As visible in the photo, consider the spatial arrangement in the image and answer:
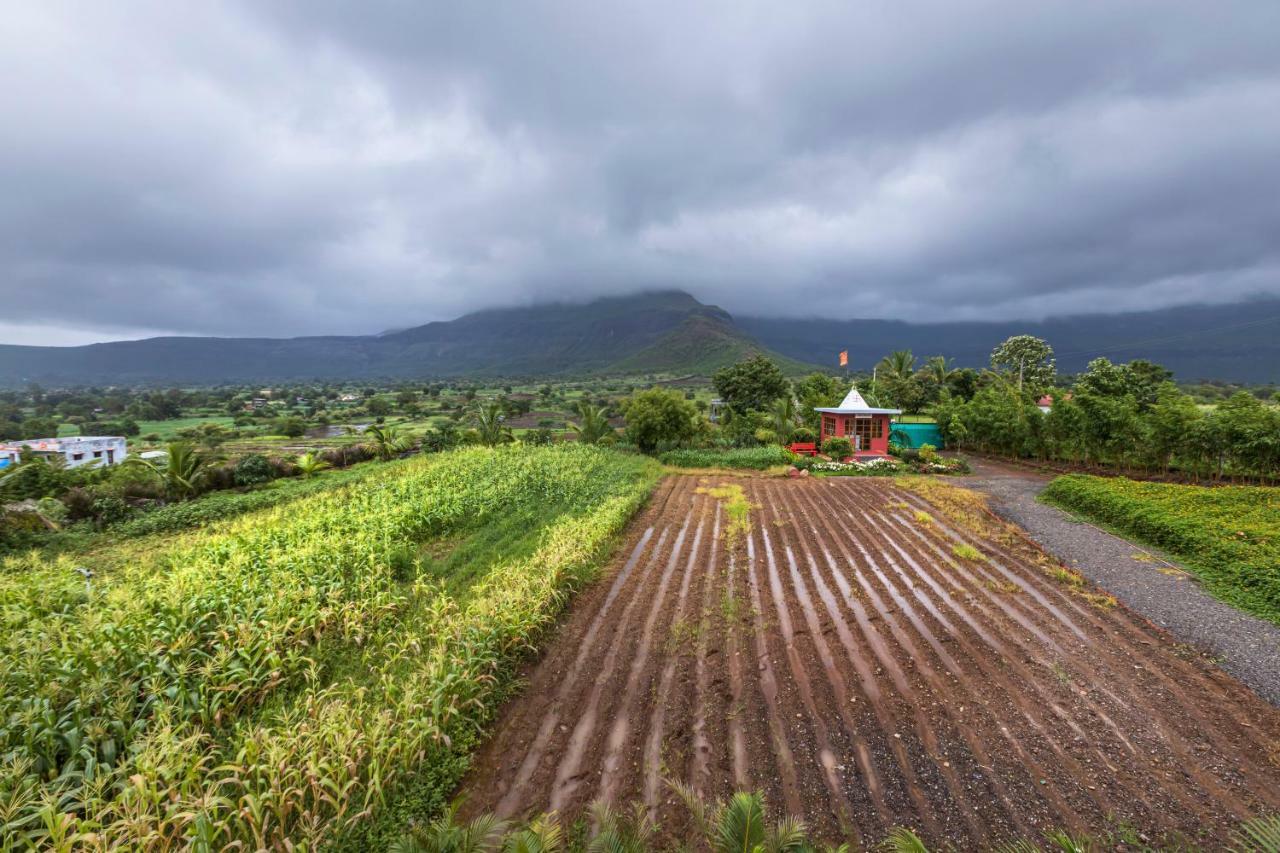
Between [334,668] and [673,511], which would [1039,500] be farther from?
[334,668]

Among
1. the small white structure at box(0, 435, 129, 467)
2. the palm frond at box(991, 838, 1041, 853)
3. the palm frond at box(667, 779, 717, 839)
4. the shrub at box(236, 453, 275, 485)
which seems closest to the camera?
the palm frond at box(991, 838, 1041, 853)

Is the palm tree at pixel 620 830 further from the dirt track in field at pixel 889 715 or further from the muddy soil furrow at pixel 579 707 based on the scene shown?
the muddy soil furrow at pixel 579 707

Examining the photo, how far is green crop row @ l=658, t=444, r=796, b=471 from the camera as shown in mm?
23422

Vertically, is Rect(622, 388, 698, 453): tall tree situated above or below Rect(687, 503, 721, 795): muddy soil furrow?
above

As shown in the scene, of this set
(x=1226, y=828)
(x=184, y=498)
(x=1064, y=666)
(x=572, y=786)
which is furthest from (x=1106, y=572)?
(x=184, y=498)

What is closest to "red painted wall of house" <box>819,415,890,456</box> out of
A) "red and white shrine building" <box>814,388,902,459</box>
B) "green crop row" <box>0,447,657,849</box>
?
"red and white shrine building" <box>814,388,902,459</box>

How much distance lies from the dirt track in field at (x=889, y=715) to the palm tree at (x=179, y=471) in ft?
50.3

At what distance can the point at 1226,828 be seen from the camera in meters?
3.72

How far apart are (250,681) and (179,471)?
14673mm

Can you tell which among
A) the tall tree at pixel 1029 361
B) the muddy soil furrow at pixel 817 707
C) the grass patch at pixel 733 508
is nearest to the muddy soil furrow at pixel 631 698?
the muddy soil furrow at pixel 817 707

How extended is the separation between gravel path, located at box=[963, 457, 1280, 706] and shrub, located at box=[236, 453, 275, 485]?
24.6 m

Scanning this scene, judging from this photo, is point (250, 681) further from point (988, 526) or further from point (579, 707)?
point (988, 526)

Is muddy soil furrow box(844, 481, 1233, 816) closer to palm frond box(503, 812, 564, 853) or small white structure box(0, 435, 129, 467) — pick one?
palm frond box(503, 812, 564, 853)

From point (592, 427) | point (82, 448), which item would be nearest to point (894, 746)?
point (592, 427)
